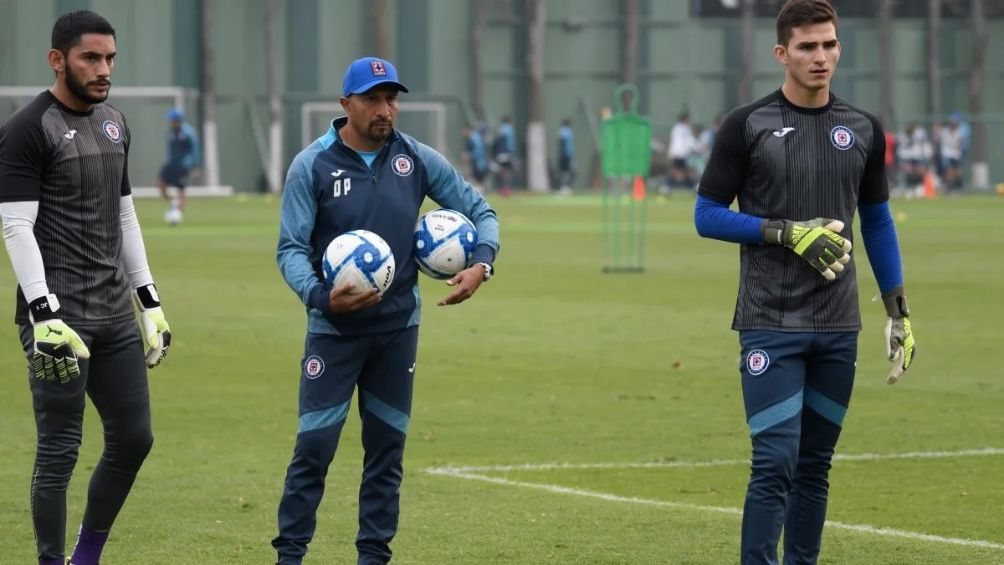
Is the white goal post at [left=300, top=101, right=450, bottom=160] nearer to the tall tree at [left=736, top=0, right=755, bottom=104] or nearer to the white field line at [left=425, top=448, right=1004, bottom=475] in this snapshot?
the tall tree at [left=736, top=0, right=755, bottom=104]

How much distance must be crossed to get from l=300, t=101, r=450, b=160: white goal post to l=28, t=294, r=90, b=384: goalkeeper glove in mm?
50738

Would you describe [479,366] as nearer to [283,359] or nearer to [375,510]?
[283,359]

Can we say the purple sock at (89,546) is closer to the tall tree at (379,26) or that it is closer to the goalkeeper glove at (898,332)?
the goalkeeper glove at (898,332)

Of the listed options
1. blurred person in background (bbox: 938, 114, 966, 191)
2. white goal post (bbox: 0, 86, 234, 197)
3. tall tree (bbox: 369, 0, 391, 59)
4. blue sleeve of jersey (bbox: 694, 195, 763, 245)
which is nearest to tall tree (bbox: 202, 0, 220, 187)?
white goal post (bbox: 0, 86, 234, 197)

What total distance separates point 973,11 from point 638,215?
27.8m

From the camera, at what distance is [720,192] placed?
7.25 metres

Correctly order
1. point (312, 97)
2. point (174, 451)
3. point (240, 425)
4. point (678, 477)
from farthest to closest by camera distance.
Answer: point (312, 97), point (240, 425), point (174, 451), point (678, 477)

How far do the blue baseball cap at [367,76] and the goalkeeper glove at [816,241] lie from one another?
5.06ft

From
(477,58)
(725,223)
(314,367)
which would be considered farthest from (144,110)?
(725,223)

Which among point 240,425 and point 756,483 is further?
point 240,425

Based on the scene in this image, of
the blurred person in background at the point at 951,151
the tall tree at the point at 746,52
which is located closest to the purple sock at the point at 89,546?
the blurred person in background at the point at 951,151

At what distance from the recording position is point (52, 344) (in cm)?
710

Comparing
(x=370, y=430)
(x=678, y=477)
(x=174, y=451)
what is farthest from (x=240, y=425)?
(x=370, y=430)

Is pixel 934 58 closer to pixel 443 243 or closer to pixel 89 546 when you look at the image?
pixel 443 243
